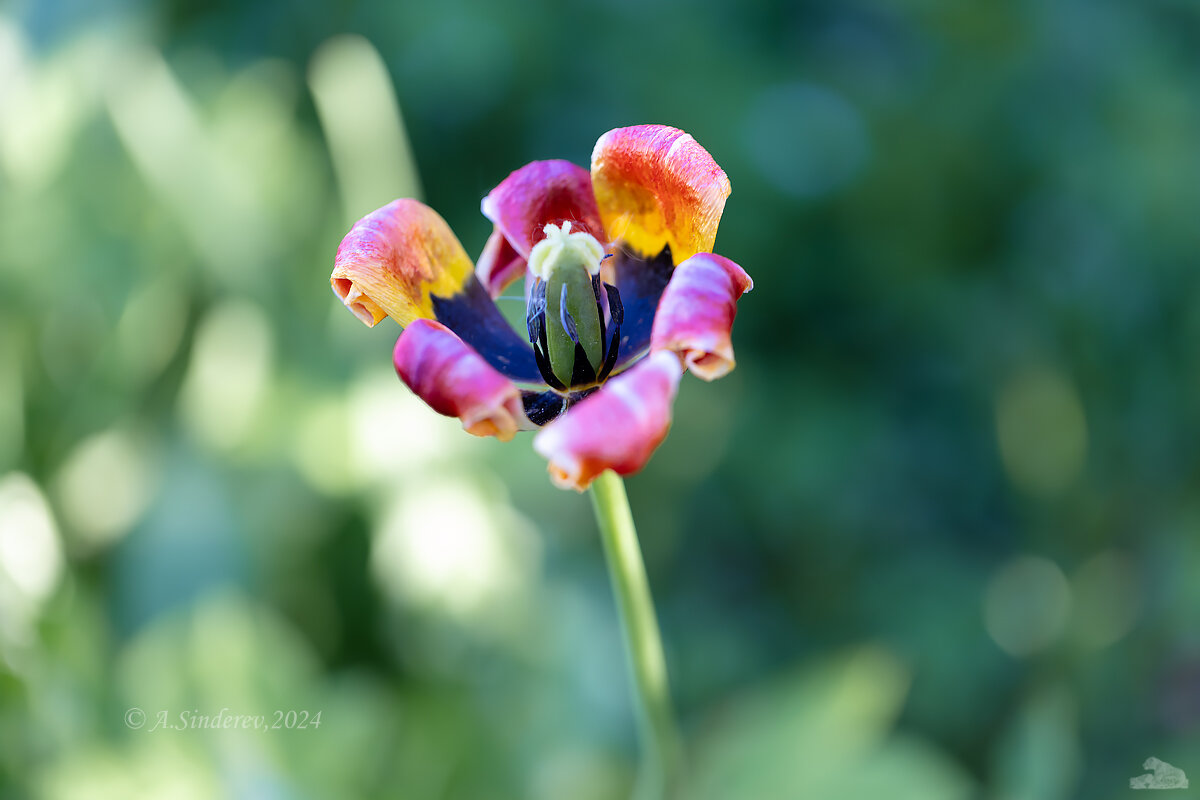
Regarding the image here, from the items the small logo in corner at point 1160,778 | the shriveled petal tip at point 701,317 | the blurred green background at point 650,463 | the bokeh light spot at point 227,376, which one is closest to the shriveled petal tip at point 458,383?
the shriveled petal tip at point 701,317

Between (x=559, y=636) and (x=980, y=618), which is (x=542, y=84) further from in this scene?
(x=980, y=618)

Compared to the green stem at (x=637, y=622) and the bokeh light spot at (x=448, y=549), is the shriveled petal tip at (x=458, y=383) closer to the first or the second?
the green stem at (x=637, y=622)

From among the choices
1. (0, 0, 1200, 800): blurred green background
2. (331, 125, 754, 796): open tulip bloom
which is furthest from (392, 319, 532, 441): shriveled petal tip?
(0, 0, 1200, 800): blurred green background

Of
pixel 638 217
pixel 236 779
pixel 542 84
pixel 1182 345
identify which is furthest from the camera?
pixel 542 84

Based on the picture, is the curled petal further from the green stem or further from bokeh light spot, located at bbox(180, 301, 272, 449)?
bokeh light spot, located at bbox(180, 301, 272, 449)

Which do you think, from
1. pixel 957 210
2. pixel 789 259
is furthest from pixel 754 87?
pixel 957 210
